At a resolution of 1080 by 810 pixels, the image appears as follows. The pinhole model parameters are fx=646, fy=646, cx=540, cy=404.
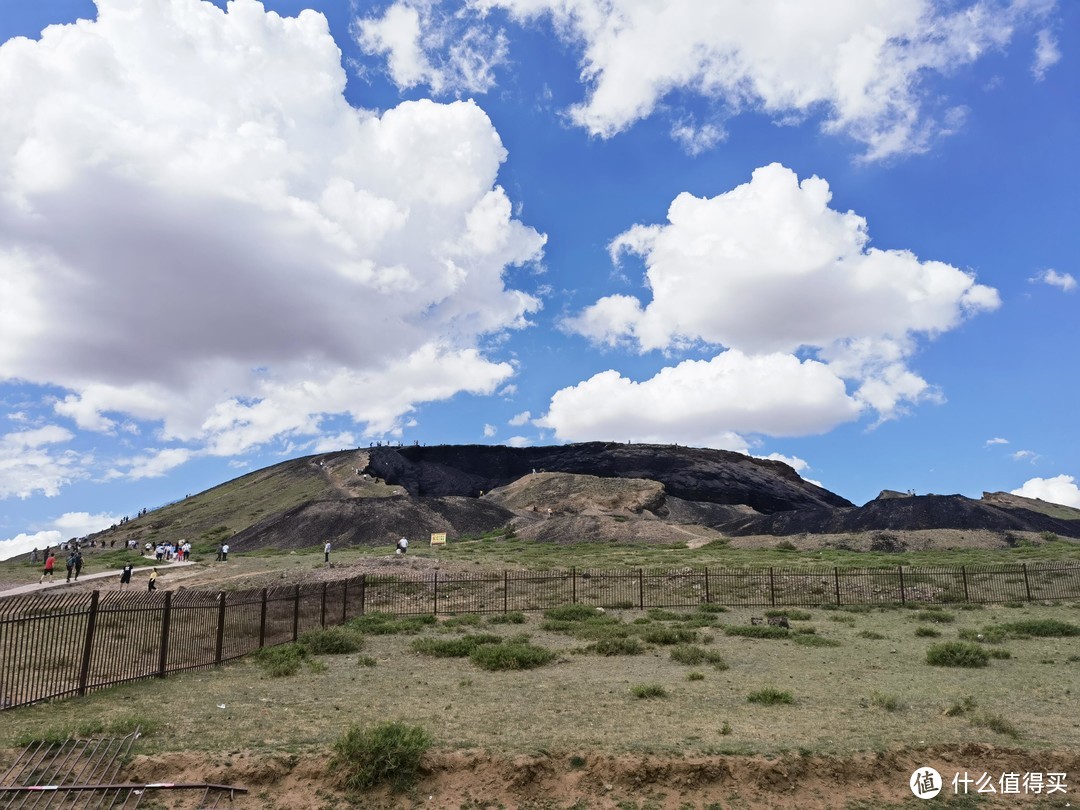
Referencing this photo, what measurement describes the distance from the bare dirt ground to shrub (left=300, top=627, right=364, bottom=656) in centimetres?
891

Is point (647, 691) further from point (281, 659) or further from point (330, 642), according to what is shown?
point (330, 642)

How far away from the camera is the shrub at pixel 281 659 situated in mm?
13938

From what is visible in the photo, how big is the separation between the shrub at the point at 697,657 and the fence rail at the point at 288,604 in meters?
9.46

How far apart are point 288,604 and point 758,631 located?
44.7ft

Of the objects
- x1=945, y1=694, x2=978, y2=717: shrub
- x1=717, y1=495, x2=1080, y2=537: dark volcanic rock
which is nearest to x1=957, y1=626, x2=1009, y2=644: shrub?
x1=945, y1=694, x2=978, y2=717: shrub

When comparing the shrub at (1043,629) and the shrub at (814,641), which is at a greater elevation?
the shrub at (1043,629)

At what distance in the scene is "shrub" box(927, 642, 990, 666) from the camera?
47.6ft

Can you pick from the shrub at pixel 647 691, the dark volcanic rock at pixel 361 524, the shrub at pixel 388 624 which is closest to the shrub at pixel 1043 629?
the shrub at pixel 647 691

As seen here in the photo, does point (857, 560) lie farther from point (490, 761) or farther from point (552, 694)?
point (490, 761)

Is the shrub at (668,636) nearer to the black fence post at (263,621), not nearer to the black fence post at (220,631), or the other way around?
the black fence post at (263,621)

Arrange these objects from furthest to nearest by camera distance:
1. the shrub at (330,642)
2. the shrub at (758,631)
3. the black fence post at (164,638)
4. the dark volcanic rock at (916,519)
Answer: the dark volcanic rock at (916,519) < the shrub at (758,631) < the shrub at (330,642) < the black fence post at (164,638)

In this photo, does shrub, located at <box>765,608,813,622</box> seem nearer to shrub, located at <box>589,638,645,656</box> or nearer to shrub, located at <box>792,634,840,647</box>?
shrub, located at <box>792,634,840,647</box>

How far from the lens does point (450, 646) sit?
661 inches

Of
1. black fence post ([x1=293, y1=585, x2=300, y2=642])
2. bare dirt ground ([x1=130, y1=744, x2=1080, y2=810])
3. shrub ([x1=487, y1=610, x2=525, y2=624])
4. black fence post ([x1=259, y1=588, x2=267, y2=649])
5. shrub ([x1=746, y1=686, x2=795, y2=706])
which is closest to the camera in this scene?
bare dirt ground ([x1=130, y1=744, x2=1080, y2=810])
